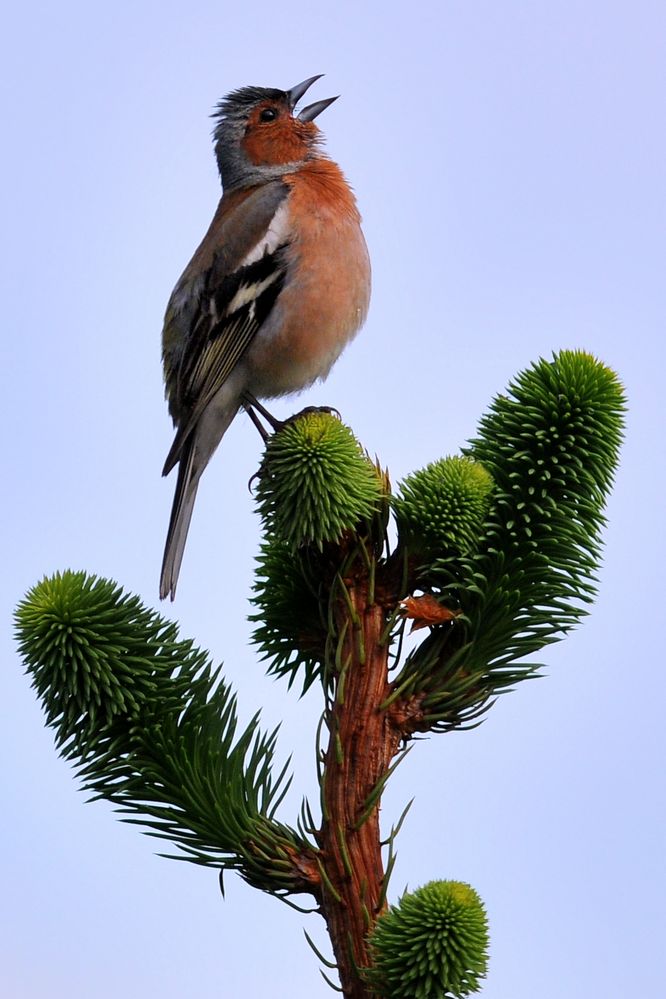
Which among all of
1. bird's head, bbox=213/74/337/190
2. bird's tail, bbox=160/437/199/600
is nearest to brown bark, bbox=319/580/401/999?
bird's tail, bbox=160/437/199/600

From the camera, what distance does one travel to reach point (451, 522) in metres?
2.79

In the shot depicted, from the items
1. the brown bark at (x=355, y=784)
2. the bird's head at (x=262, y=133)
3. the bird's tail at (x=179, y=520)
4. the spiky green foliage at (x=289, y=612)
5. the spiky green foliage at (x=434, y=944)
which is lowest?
the spiky green foliage at (x=434, y=944)

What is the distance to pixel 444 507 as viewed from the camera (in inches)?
110

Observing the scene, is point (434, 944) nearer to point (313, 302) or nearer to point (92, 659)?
point (92, 659)

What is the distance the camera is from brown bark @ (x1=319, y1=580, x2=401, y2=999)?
96.2 inches

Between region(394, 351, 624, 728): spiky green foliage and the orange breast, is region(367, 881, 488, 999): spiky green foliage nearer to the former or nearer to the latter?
region(394, 351, 624, 728): spiky green foliage

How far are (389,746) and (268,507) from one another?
779 mm

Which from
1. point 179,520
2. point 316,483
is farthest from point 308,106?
point 316,483

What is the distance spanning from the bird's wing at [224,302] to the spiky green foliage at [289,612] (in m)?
2.41

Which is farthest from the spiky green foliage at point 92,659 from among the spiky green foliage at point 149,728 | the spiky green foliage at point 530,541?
the spiky green foliage at point 530,541

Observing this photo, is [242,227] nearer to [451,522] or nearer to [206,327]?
[206,327]

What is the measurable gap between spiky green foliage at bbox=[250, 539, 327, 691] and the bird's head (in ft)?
12.4

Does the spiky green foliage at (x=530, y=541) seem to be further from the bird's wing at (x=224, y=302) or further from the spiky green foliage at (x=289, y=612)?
the bird's wing at (x=224, y=302)

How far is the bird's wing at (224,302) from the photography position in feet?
18.1
